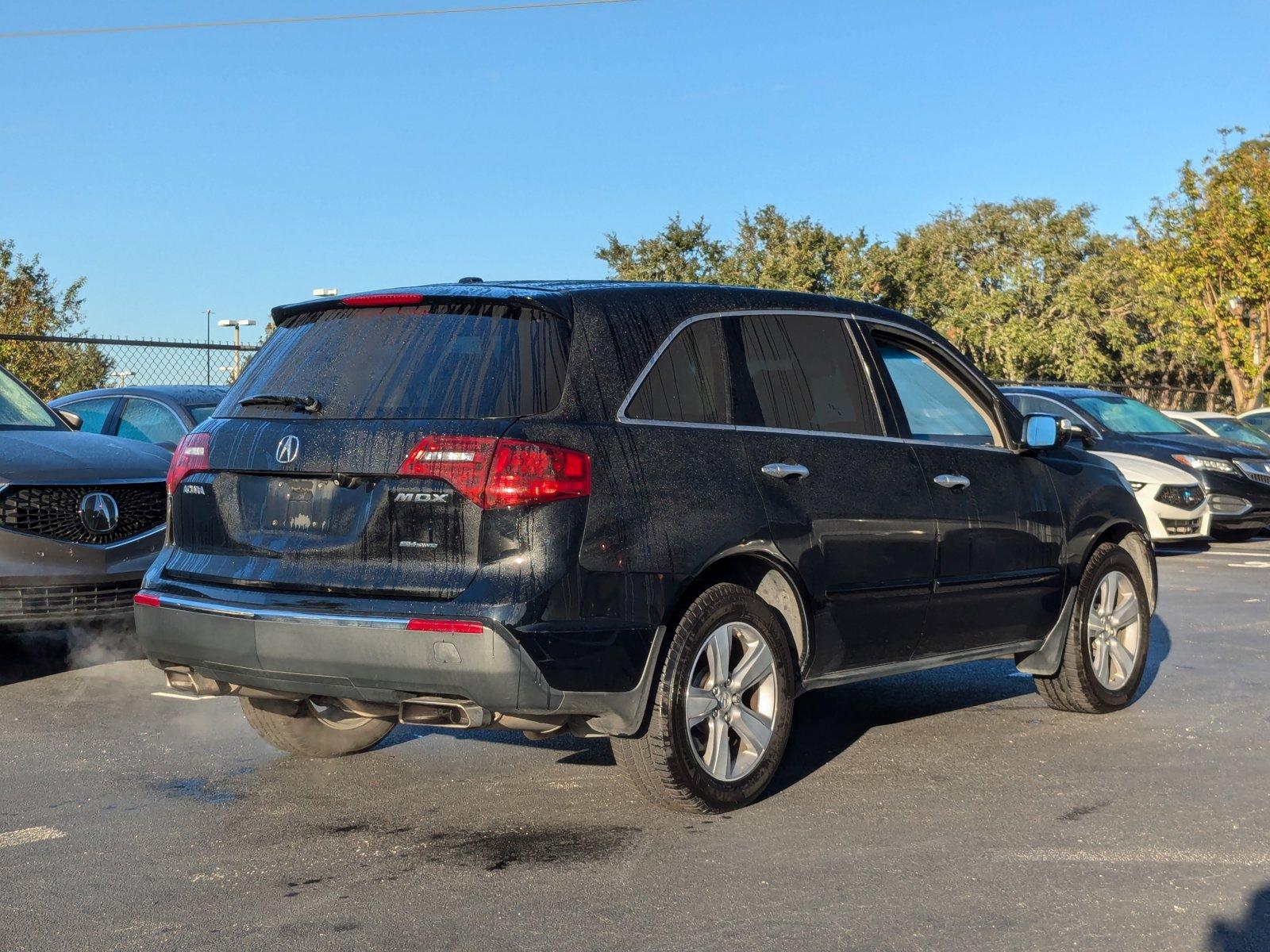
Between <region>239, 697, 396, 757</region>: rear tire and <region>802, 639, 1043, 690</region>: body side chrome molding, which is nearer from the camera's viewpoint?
<region>802, 639, 1043, 690</region>: body side chrome molding

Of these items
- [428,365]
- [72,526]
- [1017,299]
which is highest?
[1017,299]

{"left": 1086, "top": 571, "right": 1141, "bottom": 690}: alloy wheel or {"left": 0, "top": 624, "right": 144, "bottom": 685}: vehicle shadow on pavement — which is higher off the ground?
{"left": 1086, "top": 571, "right": 1141, "bottom": 690}: alloy wheel

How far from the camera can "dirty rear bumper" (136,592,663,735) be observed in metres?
4.45

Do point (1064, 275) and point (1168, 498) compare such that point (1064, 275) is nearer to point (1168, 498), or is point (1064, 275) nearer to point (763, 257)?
point (763, 257)

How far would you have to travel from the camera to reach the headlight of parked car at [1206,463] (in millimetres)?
15594

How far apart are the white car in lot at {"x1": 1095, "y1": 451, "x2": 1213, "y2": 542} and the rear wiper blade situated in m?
11.7

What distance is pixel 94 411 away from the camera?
1166 cm

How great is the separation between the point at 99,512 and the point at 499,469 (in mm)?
3855

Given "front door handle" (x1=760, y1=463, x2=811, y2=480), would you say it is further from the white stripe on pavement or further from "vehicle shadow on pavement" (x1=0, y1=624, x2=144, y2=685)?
"vehicle shadow on pavement" (x1=0, y1=624, x2=144, y2=685)

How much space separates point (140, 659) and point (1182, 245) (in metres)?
32.1

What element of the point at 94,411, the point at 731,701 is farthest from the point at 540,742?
the point at 94,411

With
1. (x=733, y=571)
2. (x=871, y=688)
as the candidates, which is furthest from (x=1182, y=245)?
(x=733, y=571)

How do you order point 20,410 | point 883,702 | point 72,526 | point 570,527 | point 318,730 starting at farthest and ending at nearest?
point 20,410 → point 72,526 → point 883,702 → point 318,730 → point 570,527

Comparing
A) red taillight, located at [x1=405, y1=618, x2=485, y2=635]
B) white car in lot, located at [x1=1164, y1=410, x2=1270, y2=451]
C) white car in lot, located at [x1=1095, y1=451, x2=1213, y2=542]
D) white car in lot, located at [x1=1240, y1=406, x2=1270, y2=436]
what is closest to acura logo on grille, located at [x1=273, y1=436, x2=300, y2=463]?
red taillight, located at [x1=405, y1=618, x2=485, y2=635]
